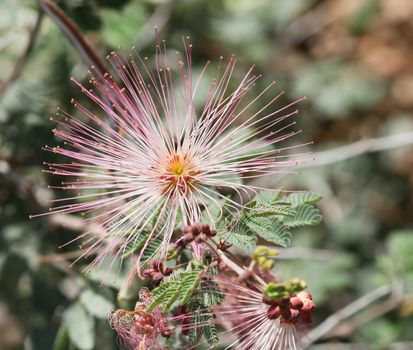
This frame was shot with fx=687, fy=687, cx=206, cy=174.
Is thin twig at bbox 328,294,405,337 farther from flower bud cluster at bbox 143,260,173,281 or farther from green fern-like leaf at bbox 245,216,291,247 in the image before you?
flower bud cluster at bbox 143,260,173,281

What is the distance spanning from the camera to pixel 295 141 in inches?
175

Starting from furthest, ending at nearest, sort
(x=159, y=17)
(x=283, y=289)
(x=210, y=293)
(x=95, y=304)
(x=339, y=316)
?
1. (x=159, y=17)
2. (x=339, y=316)
3. (x=95, y=304)
4. (x=210, y=293)
5. (x=283, y=289)

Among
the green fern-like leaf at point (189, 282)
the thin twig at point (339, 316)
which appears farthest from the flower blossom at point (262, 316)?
the thin twig at point (339, 316)

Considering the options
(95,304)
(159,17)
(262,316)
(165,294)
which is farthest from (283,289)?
(159,17)

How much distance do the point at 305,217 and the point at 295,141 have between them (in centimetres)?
242

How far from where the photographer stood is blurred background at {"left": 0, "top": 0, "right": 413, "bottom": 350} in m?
2.93

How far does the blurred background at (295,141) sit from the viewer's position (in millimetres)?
2926

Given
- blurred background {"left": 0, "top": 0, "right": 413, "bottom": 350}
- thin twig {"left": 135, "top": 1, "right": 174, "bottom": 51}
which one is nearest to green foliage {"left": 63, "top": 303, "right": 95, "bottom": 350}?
blurred background {"left": 0, "top": 0, "right": 413, "bottom": 350}

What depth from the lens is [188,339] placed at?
73.7 inches

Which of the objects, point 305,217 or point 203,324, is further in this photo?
point 305,217

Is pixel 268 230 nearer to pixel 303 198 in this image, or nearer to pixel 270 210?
pixel 270 210

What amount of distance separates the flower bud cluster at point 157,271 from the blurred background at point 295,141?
1.08ft

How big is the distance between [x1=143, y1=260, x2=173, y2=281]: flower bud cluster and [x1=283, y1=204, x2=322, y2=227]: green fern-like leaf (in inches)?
16.2

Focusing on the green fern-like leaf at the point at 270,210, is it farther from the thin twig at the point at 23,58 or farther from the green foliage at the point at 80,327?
the thin twig at the point at 23,58
